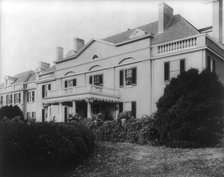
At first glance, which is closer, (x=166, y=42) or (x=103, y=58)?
(x=166, y=42)

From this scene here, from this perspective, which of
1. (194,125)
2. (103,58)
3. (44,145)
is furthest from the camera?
(103,58)

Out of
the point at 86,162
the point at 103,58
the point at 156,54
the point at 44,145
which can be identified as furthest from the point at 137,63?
the point at 44,145

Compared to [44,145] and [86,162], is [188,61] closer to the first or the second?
[86,162]

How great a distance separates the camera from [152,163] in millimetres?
10836

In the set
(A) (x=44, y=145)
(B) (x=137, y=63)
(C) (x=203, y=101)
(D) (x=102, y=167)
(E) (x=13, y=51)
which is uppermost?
(B) (x=137, y=63)

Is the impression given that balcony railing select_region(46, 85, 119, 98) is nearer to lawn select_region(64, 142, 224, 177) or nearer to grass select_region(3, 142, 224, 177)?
lawn select_region(64, 142, 224, 177)

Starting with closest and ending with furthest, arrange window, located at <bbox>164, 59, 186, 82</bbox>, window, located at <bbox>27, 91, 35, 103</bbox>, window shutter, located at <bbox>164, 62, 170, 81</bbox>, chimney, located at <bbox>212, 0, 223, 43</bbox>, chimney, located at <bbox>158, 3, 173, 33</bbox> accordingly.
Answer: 1. window, located at <bbox>164, 59, 186, 82</bbox>
2. window shutter, located at <bbox>164, 62, 170, 81</bbox>
3. chimney, located at <bbox>212, 0, 223, 43</bbox>
4. chimney, located at <bbox>158, 3, 173, 33</bbox>
5. window, located at <bbox>27, 91, 35, 103</bbox>

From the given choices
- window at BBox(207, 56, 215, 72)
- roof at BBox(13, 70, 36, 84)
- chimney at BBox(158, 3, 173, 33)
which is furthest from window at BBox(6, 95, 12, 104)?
window at BBox(207, 56, 215, 72)

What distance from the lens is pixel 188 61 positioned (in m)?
21.1

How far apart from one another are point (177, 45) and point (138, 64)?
372cm

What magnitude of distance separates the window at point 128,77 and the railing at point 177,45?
2838 mm

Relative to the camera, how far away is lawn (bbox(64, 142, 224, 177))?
372 inches

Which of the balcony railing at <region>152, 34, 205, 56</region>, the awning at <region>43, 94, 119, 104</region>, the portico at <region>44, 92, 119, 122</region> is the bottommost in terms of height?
the portico at <region>44, 92, 119, 122</region>

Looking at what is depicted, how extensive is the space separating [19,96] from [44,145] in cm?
3362
